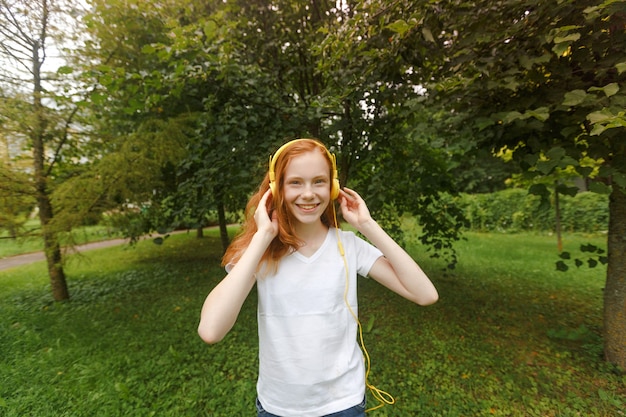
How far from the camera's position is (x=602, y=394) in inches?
105

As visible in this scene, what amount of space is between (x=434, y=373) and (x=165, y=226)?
333cm

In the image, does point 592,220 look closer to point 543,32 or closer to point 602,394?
point 602,394

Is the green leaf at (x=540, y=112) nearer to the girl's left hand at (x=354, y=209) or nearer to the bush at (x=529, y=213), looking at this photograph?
the girl's left hand at (x=354, y=209)

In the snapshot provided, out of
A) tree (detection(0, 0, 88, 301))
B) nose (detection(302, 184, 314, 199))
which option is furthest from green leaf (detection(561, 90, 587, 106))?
tree (detection(0, 0, 88, 301))

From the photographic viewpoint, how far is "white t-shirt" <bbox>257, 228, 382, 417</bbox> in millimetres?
Answer: 1199

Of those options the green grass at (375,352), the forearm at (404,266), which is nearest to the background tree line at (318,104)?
the green grass at (375,352)

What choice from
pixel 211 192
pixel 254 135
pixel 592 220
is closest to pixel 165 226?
pixel 211 192

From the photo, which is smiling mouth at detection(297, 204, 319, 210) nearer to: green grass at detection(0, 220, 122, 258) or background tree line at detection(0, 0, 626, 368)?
background tree line at detection(0, 0, 626, 368)

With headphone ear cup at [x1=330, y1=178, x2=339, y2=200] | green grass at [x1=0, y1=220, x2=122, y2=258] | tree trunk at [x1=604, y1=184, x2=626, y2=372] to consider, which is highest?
headphone ear cup at [x1=330, y1=178, x2=339, y2=200]

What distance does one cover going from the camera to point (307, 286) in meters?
1.24

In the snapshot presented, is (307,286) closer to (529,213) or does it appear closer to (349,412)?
(349,412)

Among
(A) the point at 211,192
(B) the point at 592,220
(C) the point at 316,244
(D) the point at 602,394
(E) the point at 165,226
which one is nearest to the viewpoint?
(C) the point at 316,244

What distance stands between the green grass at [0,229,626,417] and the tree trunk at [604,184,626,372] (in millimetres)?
224

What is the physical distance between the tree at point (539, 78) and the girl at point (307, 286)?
135cm
